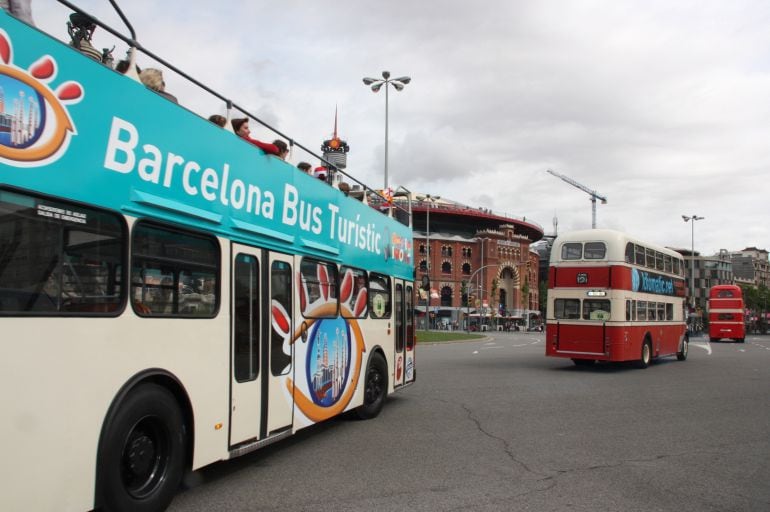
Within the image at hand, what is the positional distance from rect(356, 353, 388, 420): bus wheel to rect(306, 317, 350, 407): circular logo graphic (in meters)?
0.99

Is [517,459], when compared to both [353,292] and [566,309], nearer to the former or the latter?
[353,292]

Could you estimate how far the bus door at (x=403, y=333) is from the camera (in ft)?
36.3

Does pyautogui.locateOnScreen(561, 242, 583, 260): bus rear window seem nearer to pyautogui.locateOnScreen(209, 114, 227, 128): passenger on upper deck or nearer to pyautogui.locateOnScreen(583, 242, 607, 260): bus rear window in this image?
pyautogui.locateOnScreen(583, 242, 607, 260): bus rear window

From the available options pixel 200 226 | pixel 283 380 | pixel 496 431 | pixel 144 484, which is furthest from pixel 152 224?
pixel 496 431

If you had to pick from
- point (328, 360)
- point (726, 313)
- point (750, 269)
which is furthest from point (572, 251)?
point (750, 269)

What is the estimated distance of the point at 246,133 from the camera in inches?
260

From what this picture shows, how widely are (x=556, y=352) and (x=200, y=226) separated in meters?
15.3

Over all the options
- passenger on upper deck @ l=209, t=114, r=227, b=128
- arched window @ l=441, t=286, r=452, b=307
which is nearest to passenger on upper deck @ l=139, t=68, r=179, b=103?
passenger on upper deck @ l=209, t=114, r=227, b=128

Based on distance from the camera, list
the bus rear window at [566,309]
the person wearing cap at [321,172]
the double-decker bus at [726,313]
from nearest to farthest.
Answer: the person wearing cap at [321,172] < the bus rear window at [566,309] < the double-decker bus at [726,313]

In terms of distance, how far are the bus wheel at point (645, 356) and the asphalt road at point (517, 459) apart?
6.59 meters

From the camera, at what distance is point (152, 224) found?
16.1 feet

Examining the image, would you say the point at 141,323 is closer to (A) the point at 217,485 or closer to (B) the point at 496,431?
(A) the point at 217,485

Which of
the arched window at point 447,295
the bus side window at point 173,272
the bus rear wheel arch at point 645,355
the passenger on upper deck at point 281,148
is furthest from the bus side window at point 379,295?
the arched window at point 447,295

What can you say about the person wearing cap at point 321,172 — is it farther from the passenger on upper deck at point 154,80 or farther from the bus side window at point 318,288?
the passenger on upper deck at point 154,80
